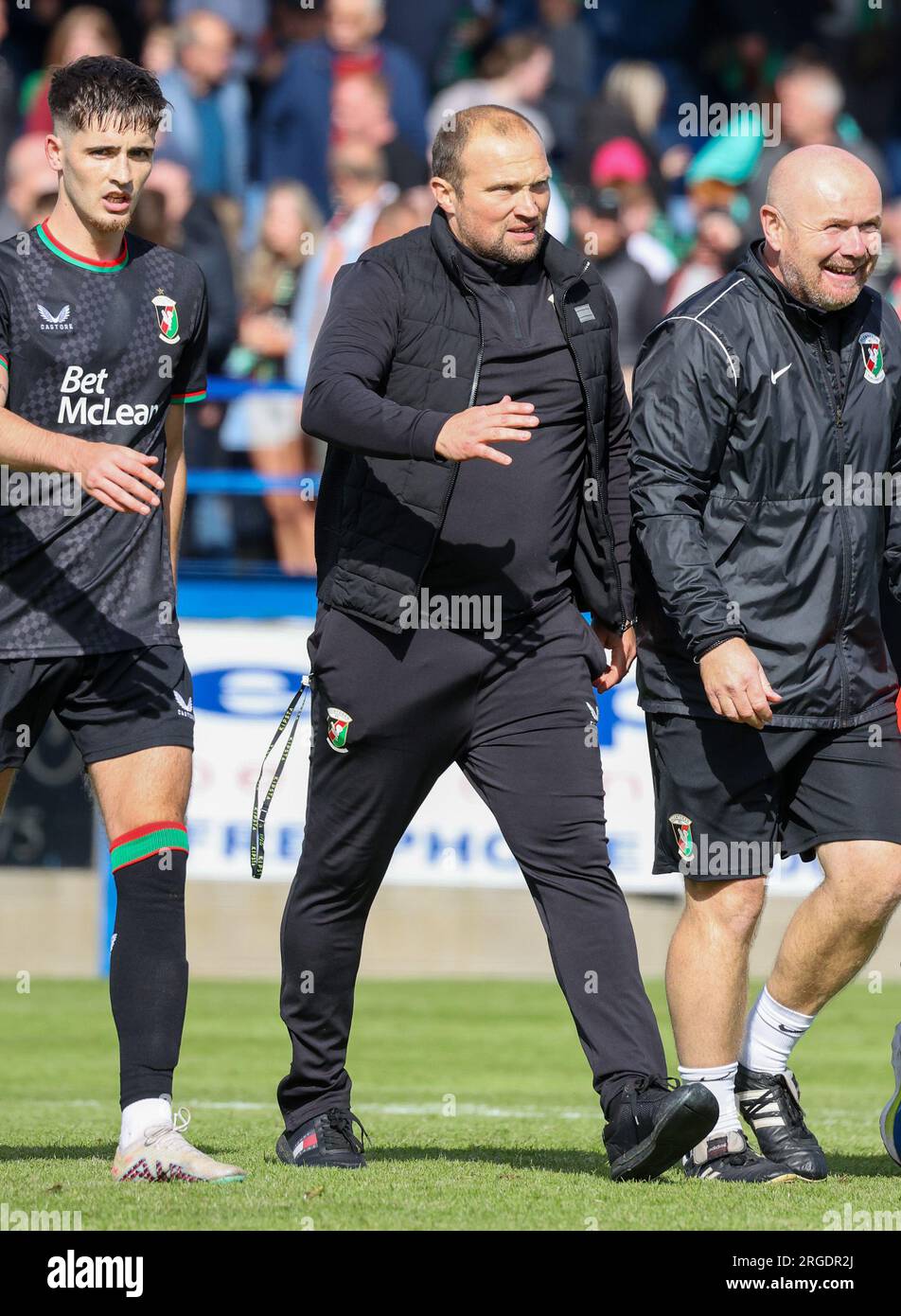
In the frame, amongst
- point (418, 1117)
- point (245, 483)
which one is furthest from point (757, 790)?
point (245, 483)

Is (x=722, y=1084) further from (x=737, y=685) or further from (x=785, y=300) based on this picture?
(x=785, y=300)

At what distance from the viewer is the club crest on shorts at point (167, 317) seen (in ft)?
16.1

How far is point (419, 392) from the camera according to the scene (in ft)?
16.5

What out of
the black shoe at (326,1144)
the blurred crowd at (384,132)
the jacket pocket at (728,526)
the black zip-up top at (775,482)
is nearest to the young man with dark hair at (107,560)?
the black shoe at (326,1144)

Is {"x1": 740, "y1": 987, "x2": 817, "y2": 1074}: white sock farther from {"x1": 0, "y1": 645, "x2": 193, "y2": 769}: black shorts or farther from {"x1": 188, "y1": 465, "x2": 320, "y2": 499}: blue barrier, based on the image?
{"x1": 188, "y1": 465, "x2": 320, "y2": 499}: blue barrier

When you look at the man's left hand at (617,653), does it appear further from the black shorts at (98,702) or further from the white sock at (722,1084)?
the black shorts at (98,702)

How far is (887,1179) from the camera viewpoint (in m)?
4.99

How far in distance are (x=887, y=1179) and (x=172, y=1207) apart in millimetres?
1820

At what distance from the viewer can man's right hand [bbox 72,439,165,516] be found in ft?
14.0

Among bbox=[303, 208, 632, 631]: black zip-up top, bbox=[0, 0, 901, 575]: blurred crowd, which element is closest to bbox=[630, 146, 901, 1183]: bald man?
bbox=[303, 208, 632, 631]: black zip-up top

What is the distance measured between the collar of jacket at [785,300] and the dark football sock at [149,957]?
6.38ft

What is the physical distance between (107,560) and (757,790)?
168cm

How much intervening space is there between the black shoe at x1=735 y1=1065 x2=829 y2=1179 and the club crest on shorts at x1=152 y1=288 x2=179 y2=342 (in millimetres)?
2369
